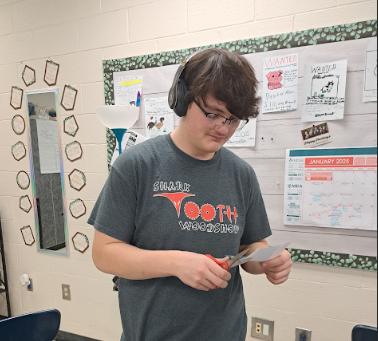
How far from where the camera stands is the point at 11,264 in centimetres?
245

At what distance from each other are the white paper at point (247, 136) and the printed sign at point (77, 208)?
1182 mm

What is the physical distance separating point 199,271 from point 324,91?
1224mm

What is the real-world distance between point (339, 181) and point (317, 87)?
50 centimetres

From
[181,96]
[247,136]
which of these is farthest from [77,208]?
[181,96]

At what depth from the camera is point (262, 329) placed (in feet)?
5.80

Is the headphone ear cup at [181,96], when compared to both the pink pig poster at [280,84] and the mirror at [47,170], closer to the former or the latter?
the pink pig poster at [280,84]

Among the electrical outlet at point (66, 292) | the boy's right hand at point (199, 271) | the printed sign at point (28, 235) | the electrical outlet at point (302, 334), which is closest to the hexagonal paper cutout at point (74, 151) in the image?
the printed sign at point (28, 235)

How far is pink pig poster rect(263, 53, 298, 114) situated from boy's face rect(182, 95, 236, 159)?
33.8 inches

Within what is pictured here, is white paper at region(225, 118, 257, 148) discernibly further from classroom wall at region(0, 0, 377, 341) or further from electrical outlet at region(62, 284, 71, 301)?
electrical outlet at region(62, 284, 71, 301)

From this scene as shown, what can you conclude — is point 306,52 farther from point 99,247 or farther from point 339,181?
point 99,247

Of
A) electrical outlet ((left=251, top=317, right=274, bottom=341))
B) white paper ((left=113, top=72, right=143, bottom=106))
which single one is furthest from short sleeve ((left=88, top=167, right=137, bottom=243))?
electrical outlet ((left=251, top=317, right=274, bottom=341))

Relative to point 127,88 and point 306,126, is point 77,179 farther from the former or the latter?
point 306,126

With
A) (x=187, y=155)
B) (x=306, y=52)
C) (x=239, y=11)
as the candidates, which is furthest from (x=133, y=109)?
(x=306, y=52)

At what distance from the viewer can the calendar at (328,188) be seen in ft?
4.87
